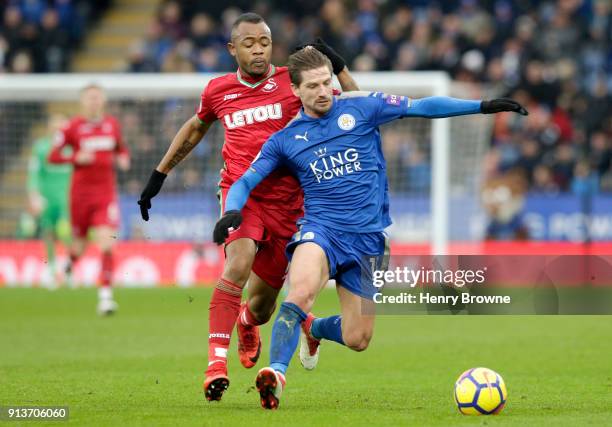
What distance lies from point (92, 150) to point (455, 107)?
8754 mm

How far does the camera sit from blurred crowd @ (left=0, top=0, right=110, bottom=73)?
77.7 ft

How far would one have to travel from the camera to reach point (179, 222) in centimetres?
1980

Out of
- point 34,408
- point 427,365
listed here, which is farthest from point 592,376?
point 34,408

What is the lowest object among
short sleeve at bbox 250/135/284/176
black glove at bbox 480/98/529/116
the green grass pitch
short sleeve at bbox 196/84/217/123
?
the green grass pitch

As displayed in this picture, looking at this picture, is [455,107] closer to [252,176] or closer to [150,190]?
[252,176]

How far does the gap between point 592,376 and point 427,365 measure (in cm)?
151

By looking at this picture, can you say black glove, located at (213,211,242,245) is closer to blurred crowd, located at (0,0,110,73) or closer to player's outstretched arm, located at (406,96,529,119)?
player's outstretched arm, located at (406,96,529,119)

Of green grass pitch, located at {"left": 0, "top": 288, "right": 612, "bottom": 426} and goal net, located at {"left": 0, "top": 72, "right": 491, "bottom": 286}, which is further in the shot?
goal net, located at {"left": 0, "top": 72, "right": 491, "bottom": 286}

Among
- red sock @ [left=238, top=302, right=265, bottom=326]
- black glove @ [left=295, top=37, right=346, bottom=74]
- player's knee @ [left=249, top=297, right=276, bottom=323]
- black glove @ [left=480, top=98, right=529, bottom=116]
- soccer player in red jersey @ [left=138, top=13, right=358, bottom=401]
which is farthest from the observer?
red sock @ [left=238, top=302, right=265, bottom=326]

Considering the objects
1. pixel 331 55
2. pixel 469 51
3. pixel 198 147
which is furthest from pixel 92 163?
pixel 469 51

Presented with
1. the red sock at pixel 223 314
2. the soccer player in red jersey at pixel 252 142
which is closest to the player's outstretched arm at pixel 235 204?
the soccer player in red jersey at pixel 252 142

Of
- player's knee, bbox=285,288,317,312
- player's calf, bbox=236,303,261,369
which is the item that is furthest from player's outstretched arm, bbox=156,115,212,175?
player's knee, bbox=285,288,317,312

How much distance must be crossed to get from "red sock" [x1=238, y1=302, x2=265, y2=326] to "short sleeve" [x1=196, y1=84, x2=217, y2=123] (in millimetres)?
1374

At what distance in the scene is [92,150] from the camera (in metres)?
15.9
